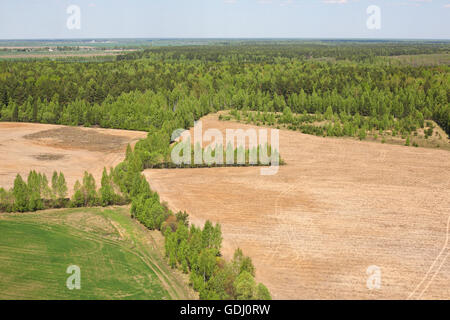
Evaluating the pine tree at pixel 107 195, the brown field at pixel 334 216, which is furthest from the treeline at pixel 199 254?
the brown field at pixel 334 216

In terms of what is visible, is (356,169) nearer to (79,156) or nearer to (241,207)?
(241,207)

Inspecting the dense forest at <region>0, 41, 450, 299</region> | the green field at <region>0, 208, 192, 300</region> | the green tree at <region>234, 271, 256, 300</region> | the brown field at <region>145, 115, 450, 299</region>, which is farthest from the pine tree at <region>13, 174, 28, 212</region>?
the green tree at <region>234, 271, 256, 300</region>

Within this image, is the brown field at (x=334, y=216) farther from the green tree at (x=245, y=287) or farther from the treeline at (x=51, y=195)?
the treeline at (x=51, y=195)

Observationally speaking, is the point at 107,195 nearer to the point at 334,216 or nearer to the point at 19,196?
the point at 19,196

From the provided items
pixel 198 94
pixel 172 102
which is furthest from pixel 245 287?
pixel 198 94
